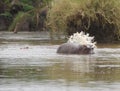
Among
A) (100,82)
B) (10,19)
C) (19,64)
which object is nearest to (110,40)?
(19,64)

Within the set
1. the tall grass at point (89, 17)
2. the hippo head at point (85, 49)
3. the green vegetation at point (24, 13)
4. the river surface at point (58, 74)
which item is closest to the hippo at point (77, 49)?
the hippo head at point (85, 49)

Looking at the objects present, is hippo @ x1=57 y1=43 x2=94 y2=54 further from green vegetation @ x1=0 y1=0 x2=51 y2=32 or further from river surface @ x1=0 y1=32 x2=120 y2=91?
green vegetation @ x1=0 y1=0 x2=51 y2=32

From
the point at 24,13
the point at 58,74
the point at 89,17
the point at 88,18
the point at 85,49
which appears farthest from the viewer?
the point at 24,13

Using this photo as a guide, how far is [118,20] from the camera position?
36031mm

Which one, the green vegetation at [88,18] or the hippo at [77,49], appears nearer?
the hippo at [77,49]

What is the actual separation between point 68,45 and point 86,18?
920 centimetres

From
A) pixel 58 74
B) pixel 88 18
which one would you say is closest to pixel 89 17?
pixel 88 18

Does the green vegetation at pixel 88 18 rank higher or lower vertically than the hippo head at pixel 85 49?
higher

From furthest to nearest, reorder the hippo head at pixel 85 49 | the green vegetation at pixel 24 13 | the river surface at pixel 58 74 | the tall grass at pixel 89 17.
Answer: the green vegetation at pixel 24 13
the tall grass at pixel 89 17
the hippo head at pixel 85 49
the river surface at pixel 58 74

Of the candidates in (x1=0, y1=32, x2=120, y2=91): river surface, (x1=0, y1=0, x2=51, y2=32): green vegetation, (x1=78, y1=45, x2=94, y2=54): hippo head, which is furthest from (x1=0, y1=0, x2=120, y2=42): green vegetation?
(x1=0, y1=0, x2=51, y2=32): green vegetation

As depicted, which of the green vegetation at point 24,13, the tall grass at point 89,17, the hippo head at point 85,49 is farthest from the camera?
the green vegetation at point 24,13

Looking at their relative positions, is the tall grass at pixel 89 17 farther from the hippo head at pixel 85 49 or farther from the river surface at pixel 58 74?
the river surface at pixel 58 74

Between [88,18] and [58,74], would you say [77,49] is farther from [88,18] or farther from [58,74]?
[58,74]

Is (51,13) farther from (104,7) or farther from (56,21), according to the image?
(104,7)
